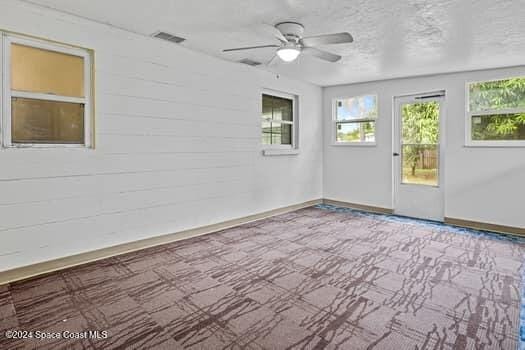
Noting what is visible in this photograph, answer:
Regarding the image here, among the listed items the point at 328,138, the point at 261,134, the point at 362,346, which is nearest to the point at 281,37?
the point at 261,134

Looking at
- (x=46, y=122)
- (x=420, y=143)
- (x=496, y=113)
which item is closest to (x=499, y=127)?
(x=496, y=113)

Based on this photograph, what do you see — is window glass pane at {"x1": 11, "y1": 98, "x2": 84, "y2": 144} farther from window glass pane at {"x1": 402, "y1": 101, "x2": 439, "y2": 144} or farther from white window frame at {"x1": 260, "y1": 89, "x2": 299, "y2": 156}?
window glass pane at {"x1": 402, "y1": 101, "x2": 439, "y2": 144}

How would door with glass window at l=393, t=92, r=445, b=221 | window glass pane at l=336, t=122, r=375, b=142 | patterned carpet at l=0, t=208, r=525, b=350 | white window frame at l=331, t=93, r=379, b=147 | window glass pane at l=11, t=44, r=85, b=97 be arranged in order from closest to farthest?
patterned carpet at l=0, t=208, r=525, b=350 → window glass pane at l=11, t=44, r=85, b=97 → door with glass window at l=393, t=92, r=445, b=221 → white window frame at l=331, t=93, r=379, b=147 → window glass pane at l=336, t=122, r=375, b=142

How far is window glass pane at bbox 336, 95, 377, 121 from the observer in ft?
19.8

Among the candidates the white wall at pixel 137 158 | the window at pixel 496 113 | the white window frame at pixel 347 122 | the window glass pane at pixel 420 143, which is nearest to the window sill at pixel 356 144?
the white window frame at pixel 347 122

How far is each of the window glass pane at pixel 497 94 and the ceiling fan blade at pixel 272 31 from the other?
3379 mm

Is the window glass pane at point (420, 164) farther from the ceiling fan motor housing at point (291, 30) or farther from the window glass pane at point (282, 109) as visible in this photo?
the ceiling fan motor housing at point (291, 30)

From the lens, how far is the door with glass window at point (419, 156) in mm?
5270

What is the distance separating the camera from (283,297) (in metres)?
2.62

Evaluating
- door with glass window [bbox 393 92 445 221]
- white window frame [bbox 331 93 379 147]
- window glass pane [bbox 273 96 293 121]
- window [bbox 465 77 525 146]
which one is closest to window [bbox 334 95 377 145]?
white window frame [bbox 331 93 379 147]

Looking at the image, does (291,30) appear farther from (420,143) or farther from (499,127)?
(499,127)

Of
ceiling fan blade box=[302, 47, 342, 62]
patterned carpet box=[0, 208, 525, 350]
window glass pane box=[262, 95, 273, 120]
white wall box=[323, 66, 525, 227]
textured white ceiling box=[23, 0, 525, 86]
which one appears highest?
textured white ceiling box=[23, 0, 525, 86]

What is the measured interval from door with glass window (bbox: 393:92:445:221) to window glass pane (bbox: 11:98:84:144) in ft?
16.3

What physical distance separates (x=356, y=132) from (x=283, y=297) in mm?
4445
